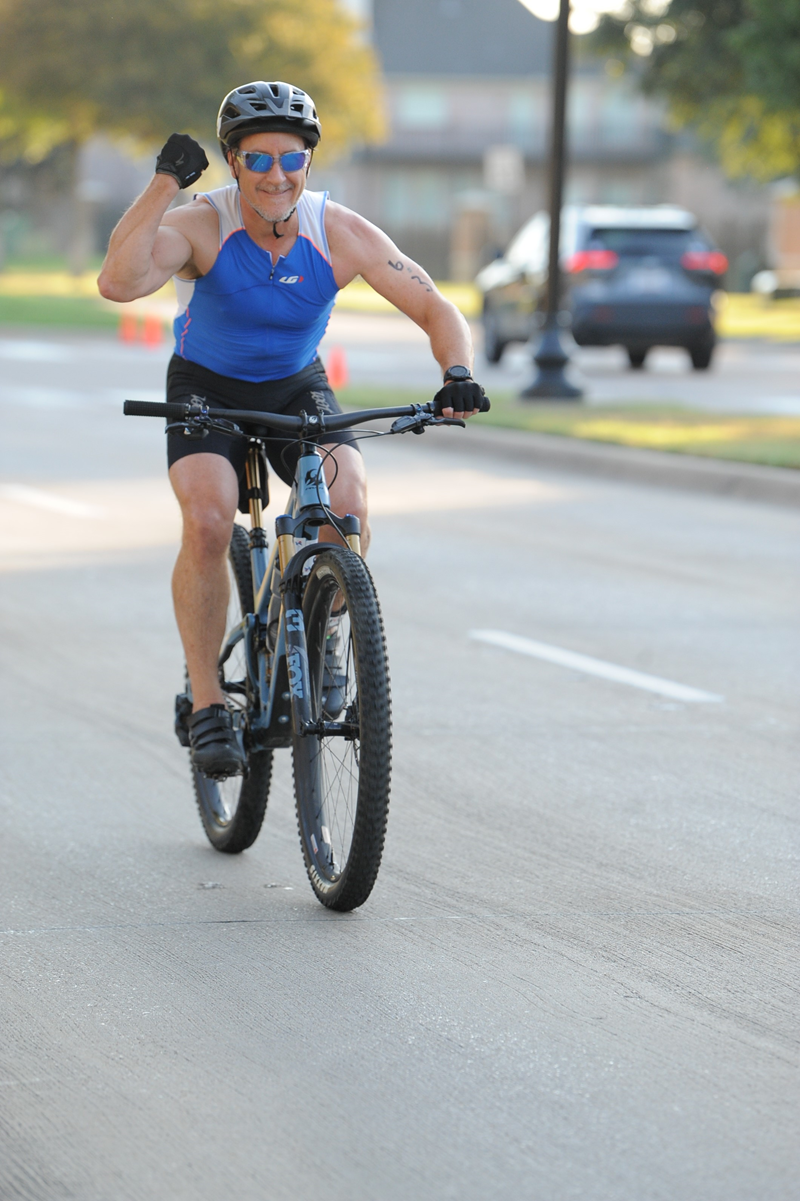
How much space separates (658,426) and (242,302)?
12.0 metres

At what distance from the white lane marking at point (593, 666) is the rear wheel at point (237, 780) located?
7.61ft

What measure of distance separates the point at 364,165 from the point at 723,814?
3317 inches

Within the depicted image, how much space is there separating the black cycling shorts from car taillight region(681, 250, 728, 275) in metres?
20.1


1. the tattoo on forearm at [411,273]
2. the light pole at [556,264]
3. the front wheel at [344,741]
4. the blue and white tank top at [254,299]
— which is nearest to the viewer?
the front wheel at [344,741]

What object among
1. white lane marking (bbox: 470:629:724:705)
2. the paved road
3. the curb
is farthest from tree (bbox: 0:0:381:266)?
the paved road

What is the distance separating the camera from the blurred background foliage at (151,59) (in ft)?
171

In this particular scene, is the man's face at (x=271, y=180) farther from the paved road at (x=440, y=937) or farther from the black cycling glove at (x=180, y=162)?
the paved road at (x=440, y=937)

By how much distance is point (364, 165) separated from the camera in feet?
289

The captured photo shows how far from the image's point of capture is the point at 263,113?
4.98 meters

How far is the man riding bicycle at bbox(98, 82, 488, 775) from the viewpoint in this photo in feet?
16.4

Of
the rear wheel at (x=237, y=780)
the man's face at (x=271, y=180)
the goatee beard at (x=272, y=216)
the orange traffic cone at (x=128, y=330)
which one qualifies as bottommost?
the rear wheel at (x=237, y=780)

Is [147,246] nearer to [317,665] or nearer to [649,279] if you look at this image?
[317,665]

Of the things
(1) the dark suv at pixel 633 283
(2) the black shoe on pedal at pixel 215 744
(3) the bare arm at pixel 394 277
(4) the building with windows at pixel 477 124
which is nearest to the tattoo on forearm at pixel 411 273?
(3) the bare arm at pixel 394 277

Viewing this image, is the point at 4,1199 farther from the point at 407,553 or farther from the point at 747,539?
the point at 747,539
